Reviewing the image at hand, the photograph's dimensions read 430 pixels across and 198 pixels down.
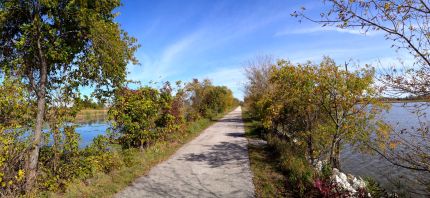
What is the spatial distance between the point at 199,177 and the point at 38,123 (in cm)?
432

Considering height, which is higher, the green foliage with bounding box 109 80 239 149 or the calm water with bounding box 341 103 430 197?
the green foliage with bounding box 109 80 239 149

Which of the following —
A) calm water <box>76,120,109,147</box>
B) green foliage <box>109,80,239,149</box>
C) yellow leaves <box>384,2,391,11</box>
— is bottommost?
calm water <box>76,120,109,147</box>

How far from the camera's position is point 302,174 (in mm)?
7535

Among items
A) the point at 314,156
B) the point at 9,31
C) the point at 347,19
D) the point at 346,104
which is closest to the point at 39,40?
the point at 9,31

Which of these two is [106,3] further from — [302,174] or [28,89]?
[302,174]

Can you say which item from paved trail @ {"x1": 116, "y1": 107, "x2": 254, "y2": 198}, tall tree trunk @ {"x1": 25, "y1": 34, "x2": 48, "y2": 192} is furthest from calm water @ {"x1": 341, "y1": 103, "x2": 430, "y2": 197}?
tall tree trunk @ {"x1": 25, "y1": 34, "x2": 48, "y2": 192}

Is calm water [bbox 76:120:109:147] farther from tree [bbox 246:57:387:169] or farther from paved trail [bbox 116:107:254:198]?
tree [bbox 246:57:387:169]

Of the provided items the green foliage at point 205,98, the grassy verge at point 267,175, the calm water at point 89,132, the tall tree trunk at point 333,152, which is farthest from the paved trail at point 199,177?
the green foliage at point 205,98

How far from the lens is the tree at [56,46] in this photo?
245 inches

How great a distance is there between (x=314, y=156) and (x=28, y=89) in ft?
29.5

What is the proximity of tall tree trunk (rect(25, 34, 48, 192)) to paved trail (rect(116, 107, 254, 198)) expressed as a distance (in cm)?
187

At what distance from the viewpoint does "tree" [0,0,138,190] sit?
623 cm

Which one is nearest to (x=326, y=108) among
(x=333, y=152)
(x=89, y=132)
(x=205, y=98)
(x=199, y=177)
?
(x=333, y=152)

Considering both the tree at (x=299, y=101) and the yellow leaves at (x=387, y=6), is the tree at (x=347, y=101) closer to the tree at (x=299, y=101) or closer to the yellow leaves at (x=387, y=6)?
the tree at (x=299, y=101)
